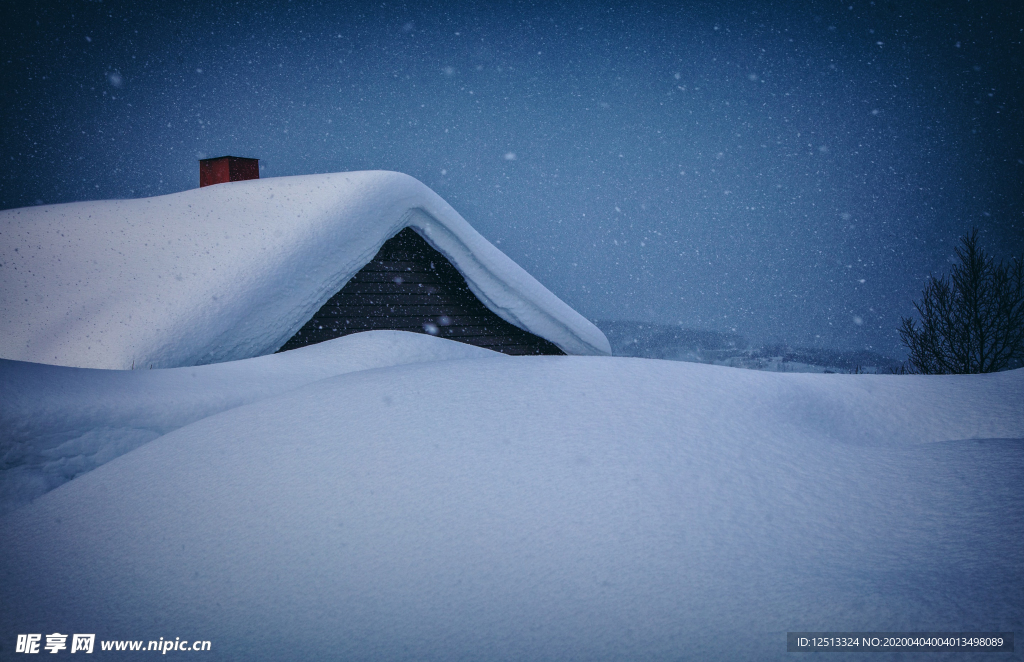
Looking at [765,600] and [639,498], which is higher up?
[639,498]

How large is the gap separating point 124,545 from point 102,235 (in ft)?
16.4

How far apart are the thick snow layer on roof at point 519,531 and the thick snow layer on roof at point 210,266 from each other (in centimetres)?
141

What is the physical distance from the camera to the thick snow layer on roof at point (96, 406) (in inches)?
148

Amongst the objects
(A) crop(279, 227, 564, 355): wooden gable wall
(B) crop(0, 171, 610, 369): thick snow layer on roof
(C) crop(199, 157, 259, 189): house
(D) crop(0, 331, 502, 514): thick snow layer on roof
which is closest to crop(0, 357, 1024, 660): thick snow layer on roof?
(D) crop(0, 331, 502, 514): thick snow layer on roof

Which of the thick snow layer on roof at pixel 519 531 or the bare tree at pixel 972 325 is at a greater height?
the bare tree at pixel 972 325

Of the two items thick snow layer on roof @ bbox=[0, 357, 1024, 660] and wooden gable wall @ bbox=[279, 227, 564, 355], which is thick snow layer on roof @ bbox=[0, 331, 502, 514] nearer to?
thick snow layer on roof @ bbox=[0, 357, 1024, 660]

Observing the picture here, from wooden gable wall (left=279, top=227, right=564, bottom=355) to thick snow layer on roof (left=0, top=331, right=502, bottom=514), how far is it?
4.38 ft

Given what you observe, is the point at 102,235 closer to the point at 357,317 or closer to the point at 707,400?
the point at 357,317

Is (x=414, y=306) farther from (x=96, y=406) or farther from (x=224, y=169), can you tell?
(x=224, y=169)

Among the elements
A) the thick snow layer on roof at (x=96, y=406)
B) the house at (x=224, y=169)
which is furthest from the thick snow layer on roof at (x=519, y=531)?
the house at (x=224, y=169)

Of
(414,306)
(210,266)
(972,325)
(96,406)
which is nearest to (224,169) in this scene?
(414,306)

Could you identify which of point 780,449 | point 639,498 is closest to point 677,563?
point 639,498

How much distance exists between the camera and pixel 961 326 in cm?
1733

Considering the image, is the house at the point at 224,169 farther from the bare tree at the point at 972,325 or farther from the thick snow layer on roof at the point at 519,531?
the bare tree at the point at 972,325
